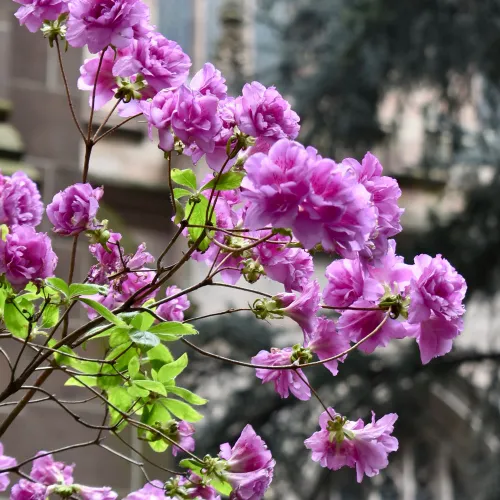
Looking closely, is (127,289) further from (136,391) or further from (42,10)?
(42,10)

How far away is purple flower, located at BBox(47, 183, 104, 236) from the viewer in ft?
Result: 4.03

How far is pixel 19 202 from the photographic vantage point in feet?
4.23

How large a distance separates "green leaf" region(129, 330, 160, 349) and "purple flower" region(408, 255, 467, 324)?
0.85ft

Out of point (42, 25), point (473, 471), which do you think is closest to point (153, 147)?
point (473, 471)

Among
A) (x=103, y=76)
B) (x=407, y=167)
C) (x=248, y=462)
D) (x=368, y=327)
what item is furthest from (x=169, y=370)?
(x=407, y=167)

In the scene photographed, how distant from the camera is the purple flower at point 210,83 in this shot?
1250mm

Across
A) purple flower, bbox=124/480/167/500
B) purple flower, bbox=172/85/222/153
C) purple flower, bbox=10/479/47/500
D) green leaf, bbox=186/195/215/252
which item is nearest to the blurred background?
purple flower, bbox=124/480/167/500

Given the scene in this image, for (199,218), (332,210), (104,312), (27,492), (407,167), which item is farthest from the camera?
(407,167)

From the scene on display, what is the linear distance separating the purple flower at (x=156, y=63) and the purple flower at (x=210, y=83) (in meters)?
0.02

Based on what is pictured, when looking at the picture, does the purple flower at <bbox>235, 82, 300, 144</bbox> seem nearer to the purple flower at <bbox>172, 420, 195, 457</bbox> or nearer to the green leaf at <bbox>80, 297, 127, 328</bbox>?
the green leaf at <bbox>80, 297, 127, 328</bbox>

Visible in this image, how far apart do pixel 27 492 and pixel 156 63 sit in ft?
1.72

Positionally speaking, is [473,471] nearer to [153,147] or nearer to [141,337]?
[153,147]

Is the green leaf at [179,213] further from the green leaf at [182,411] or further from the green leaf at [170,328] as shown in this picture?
the green leaf at [182,411]

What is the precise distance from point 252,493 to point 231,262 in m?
0.26
